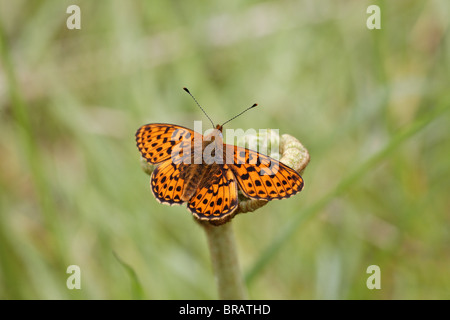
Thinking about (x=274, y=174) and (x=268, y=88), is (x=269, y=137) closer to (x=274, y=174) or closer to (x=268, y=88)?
(x=274, y=174)

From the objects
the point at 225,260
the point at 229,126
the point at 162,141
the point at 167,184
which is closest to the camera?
the point at 225,260

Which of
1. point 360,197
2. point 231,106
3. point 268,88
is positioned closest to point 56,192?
point 231,106

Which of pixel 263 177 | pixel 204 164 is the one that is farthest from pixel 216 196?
pixel 204 164

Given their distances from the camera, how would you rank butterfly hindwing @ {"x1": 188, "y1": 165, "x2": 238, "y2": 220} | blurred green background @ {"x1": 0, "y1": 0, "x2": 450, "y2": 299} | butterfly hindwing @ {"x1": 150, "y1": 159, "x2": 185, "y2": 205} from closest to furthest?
butterfly hindwing @ {"x1": 188, "y1": 165, "x2": 238, "y2": 220}, butterfly hindwing @ {"x1": 150, "y1": 159, "x2": 185, "y2": 205}, blurred green background @ {"x1": 0, "y1": 0, "x2": 450, "y2": 299}

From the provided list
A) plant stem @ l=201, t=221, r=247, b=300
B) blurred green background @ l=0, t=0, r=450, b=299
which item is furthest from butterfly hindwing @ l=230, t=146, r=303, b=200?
blurred green background @ l=0, t=0, r=450, b=299

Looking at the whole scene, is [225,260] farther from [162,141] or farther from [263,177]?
[162,141]

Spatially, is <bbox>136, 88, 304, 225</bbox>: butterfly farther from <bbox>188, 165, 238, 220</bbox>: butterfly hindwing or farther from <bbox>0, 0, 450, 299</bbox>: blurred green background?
<bbox>0, 0, 450, 299</bbox>: blurred green background
